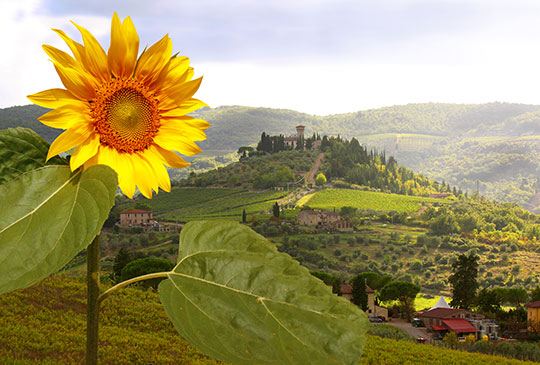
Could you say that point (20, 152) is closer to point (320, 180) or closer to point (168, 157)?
point (168, 157)

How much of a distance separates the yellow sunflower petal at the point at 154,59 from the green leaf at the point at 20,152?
0.51 feet

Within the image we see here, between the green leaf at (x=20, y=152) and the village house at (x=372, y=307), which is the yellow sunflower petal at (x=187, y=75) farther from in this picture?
the village house at (x=372, y=307)

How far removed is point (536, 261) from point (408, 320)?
2958 cm

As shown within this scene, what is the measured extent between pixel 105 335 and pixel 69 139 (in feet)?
16.7

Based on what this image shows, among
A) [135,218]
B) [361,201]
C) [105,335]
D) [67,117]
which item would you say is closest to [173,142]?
[67,117]

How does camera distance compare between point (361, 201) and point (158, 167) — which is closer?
point (158, 167)

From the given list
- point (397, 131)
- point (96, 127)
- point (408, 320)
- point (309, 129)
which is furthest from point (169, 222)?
point (397, 131)

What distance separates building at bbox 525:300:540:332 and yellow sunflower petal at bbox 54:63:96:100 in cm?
1747

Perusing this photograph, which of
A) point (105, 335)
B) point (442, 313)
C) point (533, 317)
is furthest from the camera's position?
point (442, 313)

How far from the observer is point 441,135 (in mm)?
117500

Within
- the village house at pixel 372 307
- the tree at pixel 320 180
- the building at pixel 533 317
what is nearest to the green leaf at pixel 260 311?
the building at pixel 533 317

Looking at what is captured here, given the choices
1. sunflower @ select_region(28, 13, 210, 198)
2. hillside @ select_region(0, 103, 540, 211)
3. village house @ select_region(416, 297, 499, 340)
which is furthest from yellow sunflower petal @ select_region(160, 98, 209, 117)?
hillside @ select_region(0, 103, 540, 211)

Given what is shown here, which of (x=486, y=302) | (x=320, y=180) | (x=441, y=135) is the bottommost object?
(x=486, y=302)

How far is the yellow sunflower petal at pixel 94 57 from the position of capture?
1.87ft
